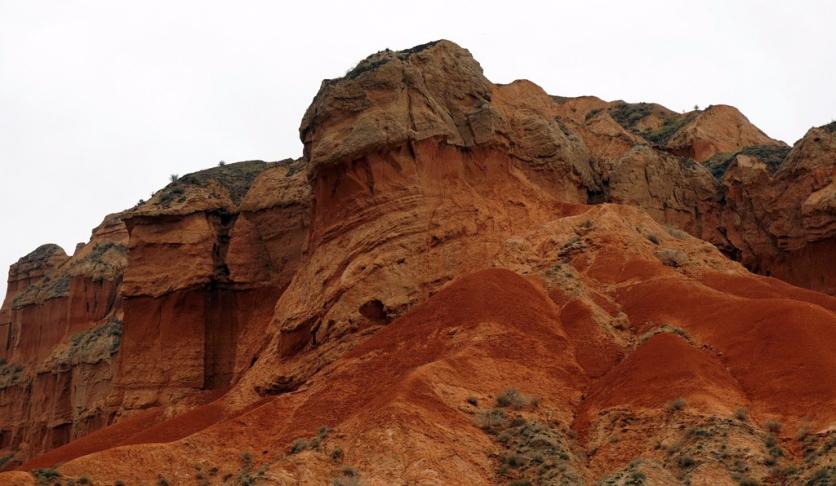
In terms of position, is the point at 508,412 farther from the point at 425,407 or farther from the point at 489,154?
the point at 489,154

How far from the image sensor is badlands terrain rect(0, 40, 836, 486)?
25938mm

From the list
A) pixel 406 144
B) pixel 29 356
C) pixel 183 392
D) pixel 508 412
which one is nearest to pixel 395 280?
pixel 406 144

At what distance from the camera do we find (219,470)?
94.6 feet

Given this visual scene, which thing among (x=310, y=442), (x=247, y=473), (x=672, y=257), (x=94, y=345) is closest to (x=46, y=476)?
(x=247, y=473)

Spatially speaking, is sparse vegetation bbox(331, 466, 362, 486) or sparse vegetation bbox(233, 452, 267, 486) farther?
sparse vegetation bbox(233, 452, 267, 486)

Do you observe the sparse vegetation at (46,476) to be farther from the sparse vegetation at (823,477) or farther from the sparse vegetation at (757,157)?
the sparse vegetation at (757,157)

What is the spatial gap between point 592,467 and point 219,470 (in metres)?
9.88

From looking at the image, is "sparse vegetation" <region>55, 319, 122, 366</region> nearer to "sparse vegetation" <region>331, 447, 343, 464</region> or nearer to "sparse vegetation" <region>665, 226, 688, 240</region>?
"sparse vegetation" <region>665, 226, 688, 240</region>

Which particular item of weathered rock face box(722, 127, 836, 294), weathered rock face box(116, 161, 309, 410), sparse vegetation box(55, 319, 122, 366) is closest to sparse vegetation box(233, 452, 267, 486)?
weathered rock face box(116, 161, 309, 410)

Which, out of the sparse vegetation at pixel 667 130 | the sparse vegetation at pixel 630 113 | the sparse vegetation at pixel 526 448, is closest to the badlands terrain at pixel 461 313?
the sparse vegetation at pixel 526 448

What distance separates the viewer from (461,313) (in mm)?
32469

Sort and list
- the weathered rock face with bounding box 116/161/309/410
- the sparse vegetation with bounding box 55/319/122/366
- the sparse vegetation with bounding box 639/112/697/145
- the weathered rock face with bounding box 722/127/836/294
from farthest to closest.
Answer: the sparse vegetation with bounding box 639/112/697/145, the sparse vegetation with bounding box 55/319/122/366, the weathered rock face with bounding box 116/161/309/410, the weathered rock face with bounding box 722/127/836/294

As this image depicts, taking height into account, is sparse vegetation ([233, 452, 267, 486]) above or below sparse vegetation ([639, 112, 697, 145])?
below

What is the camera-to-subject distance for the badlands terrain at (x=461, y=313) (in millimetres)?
25938
